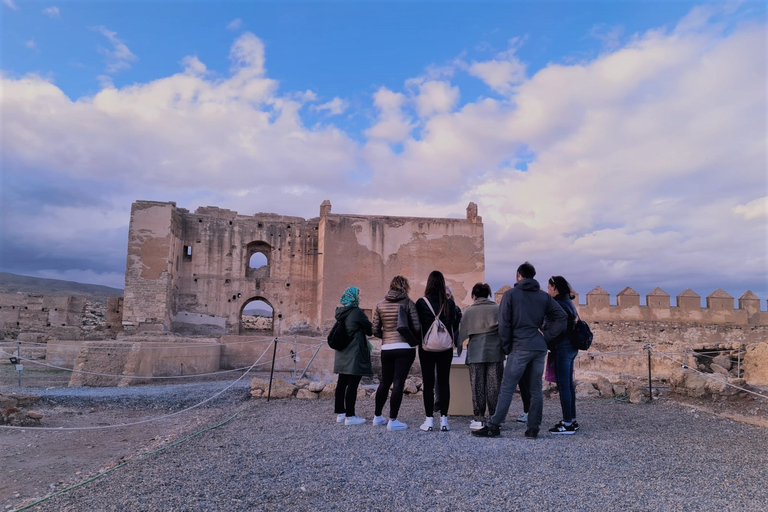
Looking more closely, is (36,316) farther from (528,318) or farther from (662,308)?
(662,308)

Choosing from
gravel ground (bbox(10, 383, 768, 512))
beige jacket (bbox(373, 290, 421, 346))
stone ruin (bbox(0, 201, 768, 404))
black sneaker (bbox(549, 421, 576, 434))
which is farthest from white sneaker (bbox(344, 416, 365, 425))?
stone ruin (bbox(0, 201, 768, 404))

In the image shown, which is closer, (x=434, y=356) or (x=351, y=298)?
(x=434, y=356)

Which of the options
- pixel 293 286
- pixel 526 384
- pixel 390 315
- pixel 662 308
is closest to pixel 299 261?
pixel 293 286

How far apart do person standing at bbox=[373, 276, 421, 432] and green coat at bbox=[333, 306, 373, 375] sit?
379mm

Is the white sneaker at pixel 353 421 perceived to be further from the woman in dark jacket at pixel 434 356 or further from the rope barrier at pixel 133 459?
the rope barrier at pixel 133 459

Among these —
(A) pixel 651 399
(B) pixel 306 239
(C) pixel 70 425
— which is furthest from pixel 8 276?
(A) pixel 651 399

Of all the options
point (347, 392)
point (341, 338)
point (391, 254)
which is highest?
point (391, 254)

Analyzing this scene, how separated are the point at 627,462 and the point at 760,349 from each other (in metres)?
7.99

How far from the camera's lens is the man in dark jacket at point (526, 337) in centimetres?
511

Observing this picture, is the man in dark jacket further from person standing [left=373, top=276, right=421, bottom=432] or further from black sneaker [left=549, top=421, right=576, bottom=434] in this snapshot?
person standing [left=373, top=276, right=421, bottom=432]

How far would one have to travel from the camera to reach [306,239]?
23828mm

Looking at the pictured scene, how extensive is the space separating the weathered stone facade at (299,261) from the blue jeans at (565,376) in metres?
16.4

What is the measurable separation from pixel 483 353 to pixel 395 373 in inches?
40.9

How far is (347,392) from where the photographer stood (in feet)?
19.6
